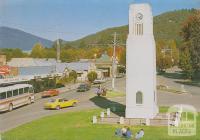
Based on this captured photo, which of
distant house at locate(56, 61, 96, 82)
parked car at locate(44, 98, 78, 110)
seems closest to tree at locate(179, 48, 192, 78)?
distant house at locate(56, 61, 96, 82)

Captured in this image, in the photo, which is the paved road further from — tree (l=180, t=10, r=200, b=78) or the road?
tree (l=180, t=10, r=200, b=78)

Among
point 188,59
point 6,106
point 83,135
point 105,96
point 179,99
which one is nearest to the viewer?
point 83,135

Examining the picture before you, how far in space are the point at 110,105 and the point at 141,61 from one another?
12552 millimetres

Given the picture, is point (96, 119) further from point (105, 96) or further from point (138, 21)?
point (105, 96)

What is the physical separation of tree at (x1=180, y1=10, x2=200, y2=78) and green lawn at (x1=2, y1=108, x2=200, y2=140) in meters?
48.4

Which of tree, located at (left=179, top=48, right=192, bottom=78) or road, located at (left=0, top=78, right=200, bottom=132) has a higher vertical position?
tree, located at (left=179, top=48, right=192, bottom=78)

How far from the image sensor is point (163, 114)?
38.7 m

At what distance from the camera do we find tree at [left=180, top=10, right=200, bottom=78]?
8200 centimetres

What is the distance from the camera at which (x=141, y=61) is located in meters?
35.8

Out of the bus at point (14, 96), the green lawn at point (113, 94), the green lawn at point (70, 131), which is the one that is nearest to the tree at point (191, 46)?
the green lawn at point (113, 94)

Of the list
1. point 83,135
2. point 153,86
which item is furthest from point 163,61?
point 83,135

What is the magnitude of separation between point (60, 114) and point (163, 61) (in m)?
93.2

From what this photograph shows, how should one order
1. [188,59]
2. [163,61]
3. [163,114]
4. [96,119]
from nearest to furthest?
[96,119]
[163,114]
[188,59]
[163,61]

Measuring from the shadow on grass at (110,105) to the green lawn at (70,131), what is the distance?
3.52 metres
